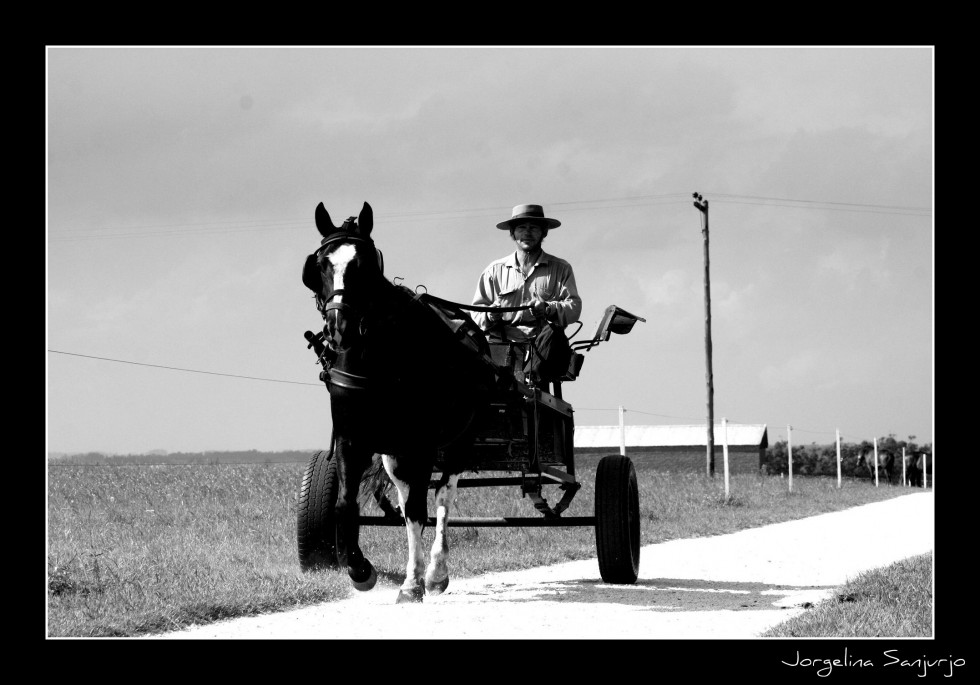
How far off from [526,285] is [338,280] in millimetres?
2911

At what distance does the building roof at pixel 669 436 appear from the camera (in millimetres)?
62344

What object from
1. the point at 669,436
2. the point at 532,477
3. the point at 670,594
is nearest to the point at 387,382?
the point at 532,477

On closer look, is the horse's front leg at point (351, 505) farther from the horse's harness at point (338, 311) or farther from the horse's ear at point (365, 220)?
the horse's ear at point (365, 220)

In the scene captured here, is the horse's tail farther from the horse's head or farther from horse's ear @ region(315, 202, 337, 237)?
horse's ear @ region(315, 202, 337, 237)

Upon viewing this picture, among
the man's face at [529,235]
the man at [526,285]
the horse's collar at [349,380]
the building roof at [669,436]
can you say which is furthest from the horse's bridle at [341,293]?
the building roof at [669,436]

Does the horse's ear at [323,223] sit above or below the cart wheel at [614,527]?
above

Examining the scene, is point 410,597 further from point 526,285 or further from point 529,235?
point 529,235

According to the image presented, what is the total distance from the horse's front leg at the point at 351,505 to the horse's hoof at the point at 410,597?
0.93ft

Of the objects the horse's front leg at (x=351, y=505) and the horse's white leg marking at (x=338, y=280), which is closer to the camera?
the horse's white leg marking at (x=338, y=280)

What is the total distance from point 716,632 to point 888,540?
8.29m

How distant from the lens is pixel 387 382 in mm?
6250

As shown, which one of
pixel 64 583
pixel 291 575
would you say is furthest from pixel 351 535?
pixel 64 583

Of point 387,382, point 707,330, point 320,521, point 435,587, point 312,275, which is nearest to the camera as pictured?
point 312,275

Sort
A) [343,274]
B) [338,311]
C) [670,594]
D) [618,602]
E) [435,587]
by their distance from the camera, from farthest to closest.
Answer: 1. [670,594]
2. [618,602]
3. [435,587]
4. [343,274]
5. [338,311]
